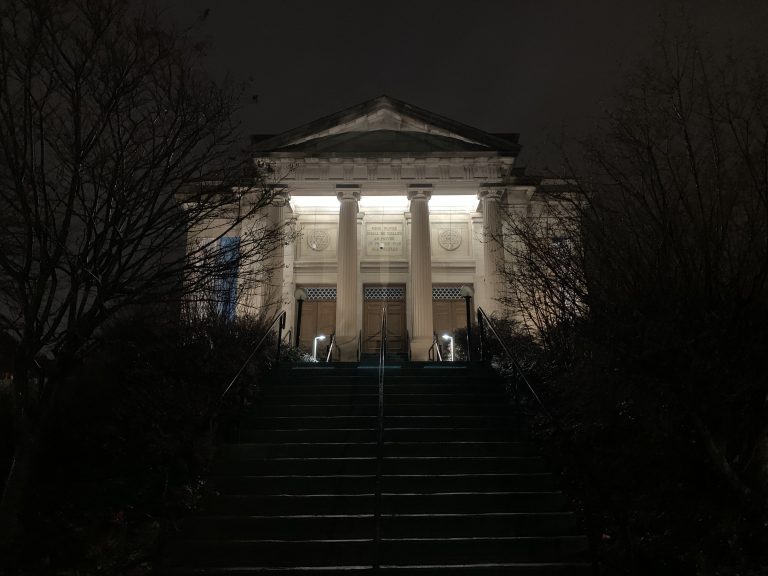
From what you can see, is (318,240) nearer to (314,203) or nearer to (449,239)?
(314,203)

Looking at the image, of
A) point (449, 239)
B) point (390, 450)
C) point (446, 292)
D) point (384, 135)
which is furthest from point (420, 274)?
point (390, 450)

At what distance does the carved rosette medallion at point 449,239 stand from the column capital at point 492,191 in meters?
3.04

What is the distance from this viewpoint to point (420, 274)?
20.8m

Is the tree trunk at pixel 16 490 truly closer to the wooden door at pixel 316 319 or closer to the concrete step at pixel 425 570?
the concrete step at pixel 425 570

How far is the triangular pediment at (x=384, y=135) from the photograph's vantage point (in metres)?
21.9

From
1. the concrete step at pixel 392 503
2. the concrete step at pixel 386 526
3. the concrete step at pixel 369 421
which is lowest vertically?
the concrete step at pixel 386 526

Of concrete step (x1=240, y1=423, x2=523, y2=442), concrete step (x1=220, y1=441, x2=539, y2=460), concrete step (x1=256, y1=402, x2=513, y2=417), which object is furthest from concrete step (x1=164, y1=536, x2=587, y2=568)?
concrete step (x1=256, y1=402, x2=513, y2=417)

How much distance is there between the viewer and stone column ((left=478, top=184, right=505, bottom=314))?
20.2 m

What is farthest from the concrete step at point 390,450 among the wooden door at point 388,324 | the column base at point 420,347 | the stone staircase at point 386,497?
the wooden door at point 388,324

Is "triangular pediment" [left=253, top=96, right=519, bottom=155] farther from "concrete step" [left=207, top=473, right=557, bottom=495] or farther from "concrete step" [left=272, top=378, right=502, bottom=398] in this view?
"concrete step" [left=207, top=473, right=557, bottom=495]

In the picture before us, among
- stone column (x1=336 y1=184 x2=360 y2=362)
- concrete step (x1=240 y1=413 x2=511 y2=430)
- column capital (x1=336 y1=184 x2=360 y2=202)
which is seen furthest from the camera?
column capital (x1=336 y1=184 x2=360 y2=202)

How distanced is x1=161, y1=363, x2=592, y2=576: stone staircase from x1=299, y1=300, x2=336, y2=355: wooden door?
1233 centimetres

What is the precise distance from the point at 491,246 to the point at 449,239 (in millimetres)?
3750

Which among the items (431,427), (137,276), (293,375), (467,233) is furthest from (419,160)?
(137,276)
